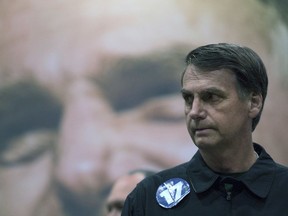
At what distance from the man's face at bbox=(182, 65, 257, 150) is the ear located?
2 centimetres

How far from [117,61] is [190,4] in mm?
361

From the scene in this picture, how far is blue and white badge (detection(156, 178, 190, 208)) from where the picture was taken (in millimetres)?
1308

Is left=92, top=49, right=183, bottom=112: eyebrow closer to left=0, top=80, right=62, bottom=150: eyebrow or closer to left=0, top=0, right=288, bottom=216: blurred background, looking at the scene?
left=0, top=0, right=288, bottom=216: blurred background

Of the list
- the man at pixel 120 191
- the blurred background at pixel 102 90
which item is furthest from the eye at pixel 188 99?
the blurred background at pixel 102 90

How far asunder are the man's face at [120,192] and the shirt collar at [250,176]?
1.03 m

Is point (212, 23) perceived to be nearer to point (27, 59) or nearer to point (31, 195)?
point (27, 59)

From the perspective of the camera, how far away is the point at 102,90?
8.87 ft

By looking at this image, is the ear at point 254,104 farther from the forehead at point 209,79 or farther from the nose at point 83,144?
the nose at point 83,144

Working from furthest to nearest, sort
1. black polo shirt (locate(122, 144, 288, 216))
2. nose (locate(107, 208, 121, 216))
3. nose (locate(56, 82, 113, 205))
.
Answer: nose (locate(56, 82, 113, 205))
nose (locate(107, 208, 121, 216))
black polo shirt (locate(122, 144, 288, 216))

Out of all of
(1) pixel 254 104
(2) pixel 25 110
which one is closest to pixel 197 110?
(1) pixel 254 104

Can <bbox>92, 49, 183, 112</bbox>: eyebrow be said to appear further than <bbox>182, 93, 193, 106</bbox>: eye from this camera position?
Yes

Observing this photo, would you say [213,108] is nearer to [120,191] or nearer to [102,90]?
[120,191]

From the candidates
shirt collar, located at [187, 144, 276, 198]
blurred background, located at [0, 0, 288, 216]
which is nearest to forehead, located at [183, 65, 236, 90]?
shirt collar, located at [187, 144, 276, 198]

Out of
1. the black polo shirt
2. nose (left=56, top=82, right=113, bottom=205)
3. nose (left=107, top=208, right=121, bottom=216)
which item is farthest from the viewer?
nose (left=56, top=82, right=113, bottom=205)
